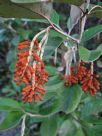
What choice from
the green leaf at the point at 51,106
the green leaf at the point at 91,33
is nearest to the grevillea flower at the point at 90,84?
the green leaf at the point at 91,33

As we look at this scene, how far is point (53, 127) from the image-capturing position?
1345mm

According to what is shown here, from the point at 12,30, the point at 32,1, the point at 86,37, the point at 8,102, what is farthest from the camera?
the point at 12,30

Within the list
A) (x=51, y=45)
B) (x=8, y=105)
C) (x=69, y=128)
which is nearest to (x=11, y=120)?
(x=8, y=105)

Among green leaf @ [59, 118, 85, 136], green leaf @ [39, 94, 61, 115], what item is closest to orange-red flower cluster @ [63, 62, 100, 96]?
green leaf @ [39, 94, 61, 115]

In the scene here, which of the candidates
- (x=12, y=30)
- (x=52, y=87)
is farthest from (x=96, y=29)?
(x=12, y=30)

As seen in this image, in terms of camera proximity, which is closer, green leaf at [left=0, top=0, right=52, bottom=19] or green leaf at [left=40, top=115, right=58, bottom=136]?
green leaf at [left=0, top=0, right=52, bottom=19]

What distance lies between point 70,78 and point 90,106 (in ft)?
0.68

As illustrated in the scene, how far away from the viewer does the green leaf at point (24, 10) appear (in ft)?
3.05

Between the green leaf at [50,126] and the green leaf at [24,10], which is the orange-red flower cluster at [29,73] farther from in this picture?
the green leaf at [50,126]

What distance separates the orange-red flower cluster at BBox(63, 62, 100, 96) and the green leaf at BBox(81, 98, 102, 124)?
0.66 feet

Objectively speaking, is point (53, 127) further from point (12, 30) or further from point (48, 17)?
point (12, 30)

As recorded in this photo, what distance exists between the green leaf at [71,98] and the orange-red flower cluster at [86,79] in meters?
0.04

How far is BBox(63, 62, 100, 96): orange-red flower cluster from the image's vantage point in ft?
3.42

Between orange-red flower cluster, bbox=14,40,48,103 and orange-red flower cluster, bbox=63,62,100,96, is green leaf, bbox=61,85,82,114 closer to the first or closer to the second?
orange-red flower cluster, bbox=63,62,100,96
